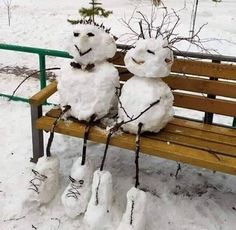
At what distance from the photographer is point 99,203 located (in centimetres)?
266

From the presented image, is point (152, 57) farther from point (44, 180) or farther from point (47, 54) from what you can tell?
point (47, 54)

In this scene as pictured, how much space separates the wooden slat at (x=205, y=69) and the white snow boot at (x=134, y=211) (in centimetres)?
115

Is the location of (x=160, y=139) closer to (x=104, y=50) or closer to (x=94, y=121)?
(x=94, y=121)

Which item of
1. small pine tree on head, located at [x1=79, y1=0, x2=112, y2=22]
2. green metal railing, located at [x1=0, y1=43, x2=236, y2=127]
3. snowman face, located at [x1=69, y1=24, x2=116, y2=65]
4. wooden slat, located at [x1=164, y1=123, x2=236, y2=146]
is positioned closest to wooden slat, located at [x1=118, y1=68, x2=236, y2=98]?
green metal railing, located at [x1=0, y1=43, x2=236, y2=127]

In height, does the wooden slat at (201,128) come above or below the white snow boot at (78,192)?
above

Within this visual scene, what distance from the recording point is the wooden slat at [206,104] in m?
3.10

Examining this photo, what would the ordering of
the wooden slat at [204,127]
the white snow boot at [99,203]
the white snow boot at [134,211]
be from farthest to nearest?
A: the wooden slat at [204,127] < the white snow boot at [99,203] < the white snow boot at [134,211]

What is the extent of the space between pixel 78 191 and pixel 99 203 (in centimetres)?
19

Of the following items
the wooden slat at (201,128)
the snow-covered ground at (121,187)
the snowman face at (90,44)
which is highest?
the snowman face at (90,44)

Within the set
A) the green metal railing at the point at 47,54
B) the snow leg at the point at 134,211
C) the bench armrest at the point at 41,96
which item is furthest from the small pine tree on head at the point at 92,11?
the snow leg at the point at 134,211

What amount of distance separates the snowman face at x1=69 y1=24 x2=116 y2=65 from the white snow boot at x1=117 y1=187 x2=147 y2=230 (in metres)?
1.00

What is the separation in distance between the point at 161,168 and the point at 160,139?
1.97 feet

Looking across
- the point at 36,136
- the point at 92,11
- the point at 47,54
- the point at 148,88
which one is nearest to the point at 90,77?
the point at 148,88

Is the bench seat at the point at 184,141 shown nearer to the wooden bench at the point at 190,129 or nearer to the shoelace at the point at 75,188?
the wooden bench at the point at 190,129
